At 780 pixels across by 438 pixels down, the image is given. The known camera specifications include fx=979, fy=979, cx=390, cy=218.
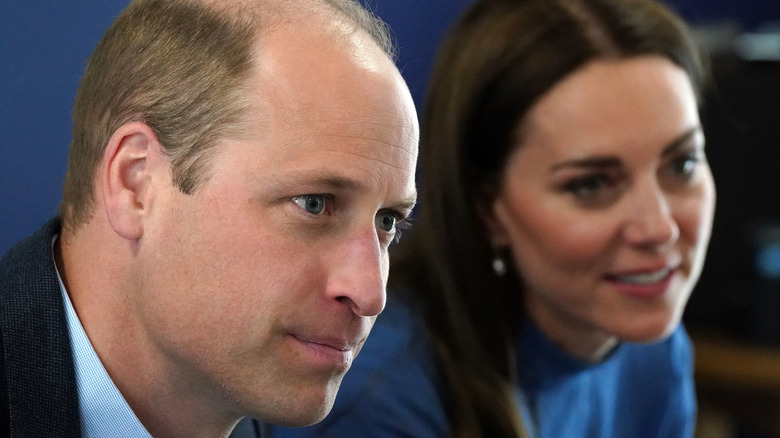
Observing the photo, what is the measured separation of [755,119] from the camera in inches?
106

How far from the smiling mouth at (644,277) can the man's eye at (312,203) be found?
783 mm

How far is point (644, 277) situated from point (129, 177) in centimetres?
92

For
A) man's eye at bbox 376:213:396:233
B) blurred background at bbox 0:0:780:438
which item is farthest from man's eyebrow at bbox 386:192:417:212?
blurred background at bbox 0:0:780:438

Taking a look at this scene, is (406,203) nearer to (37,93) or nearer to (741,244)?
(37,93)

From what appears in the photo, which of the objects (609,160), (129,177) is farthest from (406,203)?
(609,160)

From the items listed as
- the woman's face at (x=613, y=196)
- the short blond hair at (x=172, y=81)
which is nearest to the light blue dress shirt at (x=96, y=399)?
the short blond hair at (x=172, y=81)

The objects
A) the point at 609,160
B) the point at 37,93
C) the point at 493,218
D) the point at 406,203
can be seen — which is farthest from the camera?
the point at 493,218

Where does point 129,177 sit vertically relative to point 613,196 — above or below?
above

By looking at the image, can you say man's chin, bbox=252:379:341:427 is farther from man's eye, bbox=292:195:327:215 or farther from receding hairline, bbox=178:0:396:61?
receding hairline, bbox=178:0:396:61

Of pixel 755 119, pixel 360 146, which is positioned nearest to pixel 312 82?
pixel 360 146

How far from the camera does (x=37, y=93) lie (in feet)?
3.90

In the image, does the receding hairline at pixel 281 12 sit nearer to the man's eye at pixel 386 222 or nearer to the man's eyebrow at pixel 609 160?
the man's eye at pixel 386 222

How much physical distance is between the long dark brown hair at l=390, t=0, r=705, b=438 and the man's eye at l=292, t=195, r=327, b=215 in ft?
2.20

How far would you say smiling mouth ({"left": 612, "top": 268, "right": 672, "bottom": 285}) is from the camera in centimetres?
157
